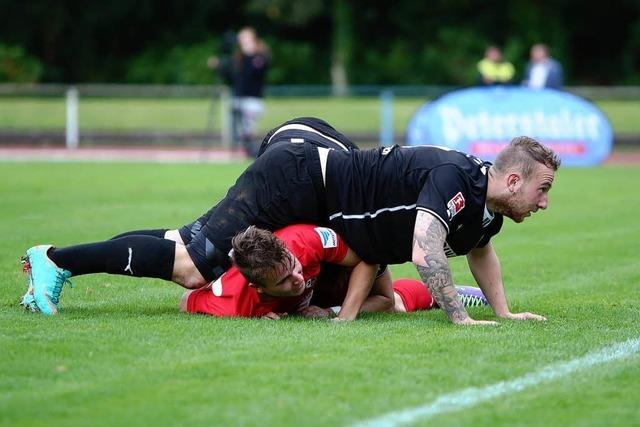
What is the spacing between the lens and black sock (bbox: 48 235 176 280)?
6.51 meters

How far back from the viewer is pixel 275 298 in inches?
258

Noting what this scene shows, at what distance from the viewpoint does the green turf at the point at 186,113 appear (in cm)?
2688

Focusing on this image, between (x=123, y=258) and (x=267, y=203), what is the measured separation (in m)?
0.87

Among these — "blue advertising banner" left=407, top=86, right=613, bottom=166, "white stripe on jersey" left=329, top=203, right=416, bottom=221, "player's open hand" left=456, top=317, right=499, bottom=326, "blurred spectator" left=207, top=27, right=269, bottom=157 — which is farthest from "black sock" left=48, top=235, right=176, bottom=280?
"blurred spectator" left=207, top=27, right=269, bottom=157

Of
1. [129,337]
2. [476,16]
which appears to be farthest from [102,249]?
[476,16]

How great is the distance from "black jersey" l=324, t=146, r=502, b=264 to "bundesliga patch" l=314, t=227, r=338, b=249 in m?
0.06

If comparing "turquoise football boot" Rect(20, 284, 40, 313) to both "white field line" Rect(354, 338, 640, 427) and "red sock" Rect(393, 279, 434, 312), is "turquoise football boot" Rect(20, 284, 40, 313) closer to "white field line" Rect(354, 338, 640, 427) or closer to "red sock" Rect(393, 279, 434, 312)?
"red sock" Rect(393, 279, 434, 312)

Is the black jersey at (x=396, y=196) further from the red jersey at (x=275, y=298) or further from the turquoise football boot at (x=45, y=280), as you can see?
the turquoise football boot at (x=45, y=280)

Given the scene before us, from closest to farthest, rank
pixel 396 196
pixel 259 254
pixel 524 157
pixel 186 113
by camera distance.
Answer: pixel 259 254 < pixel 524 157 < pixel 396 196 < pixel 186 113

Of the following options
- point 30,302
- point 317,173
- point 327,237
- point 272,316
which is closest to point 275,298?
point 272,316

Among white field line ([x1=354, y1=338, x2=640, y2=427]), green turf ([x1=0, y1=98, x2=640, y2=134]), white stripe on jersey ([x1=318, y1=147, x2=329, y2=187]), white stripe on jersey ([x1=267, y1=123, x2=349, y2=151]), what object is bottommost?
green turf ([x1=0, y1=98, x2=640, y2=134])

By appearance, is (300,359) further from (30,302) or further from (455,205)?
(30,302)

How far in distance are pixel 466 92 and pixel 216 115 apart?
26.6 ft

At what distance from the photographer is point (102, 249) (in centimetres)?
654
